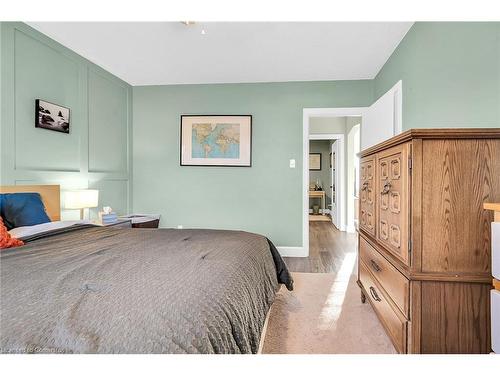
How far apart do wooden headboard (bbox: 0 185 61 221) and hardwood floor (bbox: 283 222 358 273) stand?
2477mm

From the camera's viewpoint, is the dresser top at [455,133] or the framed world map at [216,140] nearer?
the dresser top at [455,133]

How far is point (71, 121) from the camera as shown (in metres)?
2.90

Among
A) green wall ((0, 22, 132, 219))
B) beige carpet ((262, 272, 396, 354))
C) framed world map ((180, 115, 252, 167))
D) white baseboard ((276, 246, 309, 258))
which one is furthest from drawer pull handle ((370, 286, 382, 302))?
green wall ((0, 22, 132, 219))

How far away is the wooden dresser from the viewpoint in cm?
115

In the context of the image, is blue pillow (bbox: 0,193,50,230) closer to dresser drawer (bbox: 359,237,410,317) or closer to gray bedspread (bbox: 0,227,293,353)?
gray bedspread (bbox: 0,227,293,353)

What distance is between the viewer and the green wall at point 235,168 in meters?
3.79

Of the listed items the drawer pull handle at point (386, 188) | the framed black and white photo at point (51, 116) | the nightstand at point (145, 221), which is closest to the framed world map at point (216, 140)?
the nightstand at point (145, 221)

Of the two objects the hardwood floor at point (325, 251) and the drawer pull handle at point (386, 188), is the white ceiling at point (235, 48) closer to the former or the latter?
Answer: the drawer pull handle at point (386, 188)

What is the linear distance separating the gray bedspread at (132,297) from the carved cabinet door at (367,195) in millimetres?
817

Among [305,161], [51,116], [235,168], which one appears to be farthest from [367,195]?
[51,116]

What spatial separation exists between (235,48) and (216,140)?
1.33 metres
